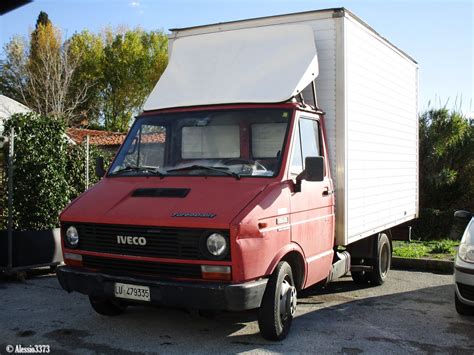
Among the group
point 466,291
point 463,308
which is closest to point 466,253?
point 466,291

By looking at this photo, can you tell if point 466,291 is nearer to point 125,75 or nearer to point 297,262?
point 297,262

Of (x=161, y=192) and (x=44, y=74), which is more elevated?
(x=44, y=74)

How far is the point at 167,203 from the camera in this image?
509cm

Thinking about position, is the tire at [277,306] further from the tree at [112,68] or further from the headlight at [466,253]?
the tree at [112,68]

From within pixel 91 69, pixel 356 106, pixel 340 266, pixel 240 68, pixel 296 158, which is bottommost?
pixel 340 266

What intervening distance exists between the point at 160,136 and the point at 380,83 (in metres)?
3.48

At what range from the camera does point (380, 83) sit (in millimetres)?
7852

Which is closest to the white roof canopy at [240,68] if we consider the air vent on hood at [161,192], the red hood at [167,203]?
the red hood at [167,203]

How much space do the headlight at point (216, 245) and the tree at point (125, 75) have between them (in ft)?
126

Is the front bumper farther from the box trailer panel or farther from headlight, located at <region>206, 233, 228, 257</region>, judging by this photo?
the box trailer panel

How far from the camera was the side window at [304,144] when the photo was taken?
573 cm

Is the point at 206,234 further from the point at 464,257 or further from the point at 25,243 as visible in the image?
the point at 25,243

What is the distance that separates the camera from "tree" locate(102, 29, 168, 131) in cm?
4203

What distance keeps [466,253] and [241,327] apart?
258 centimetres
